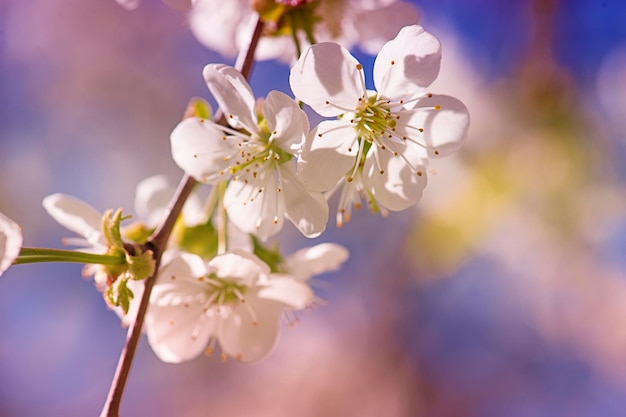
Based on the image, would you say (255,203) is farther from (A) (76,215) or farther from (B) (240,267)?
(A) (76,215)

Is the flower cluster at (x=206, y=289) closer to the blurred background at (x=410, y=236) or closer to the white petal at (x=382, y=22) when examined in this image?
the white petal at (x=382, y=22)

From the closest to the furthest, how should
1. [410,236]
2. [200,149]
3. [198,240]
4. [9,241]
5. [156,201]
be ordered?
[9,241]
[200,149]
[198,240]
[156,201]
[410,236]

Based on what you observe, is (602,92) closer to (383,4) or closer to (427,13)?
(427,13)

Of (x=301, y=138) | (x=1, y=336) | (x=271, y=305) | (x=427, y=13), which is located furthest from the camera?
(x=427, y=13)

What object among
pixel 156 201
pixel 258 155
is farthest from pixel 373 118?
pixel 156 201

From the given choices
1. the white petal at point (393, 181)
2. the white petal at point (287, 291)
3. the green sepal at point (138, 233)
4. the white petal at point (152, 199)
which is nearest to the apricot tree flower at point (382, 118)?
the white petal at point (393, 181)

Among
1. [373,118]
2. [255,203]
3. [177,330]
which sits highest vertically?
[373,118]

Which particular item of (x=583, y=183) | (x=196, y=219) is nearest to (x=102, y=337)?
(x=196, y=219)
